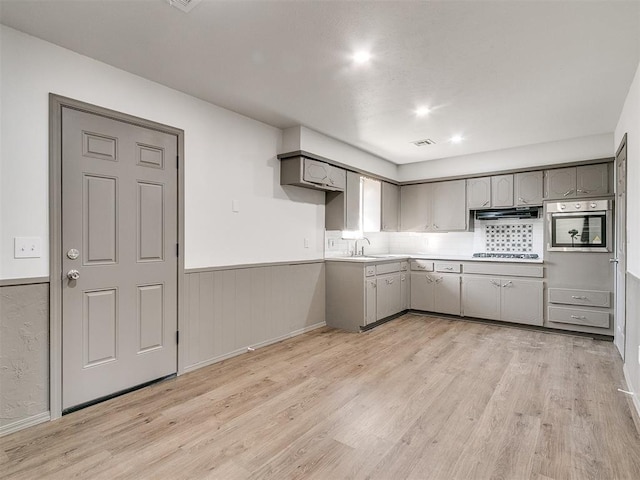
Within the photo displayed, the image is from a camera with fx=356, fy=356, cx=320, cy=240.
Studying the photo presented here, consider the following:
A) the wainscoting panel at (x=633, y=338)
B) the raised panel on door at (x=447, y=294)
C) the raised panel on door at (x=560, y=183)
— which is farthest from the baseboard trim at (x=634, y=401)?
the raised panel on door at (x=560, y=183)

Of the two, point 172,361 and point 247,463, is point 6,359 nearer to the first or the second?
point 172,361

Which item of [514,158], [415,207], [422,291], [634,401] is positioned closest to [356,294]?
[422,291]

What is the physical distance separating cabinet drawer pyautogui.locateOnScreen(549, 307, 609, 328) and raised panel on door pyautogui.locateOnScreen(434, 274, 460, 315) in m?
1.15

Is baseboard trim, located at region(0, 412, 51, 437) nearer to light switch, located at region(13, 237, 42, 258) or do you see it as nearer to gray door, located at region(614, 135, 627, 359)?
light switch, located at region(13, 237, 42, 258)

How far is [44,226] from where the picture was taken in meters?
2.34

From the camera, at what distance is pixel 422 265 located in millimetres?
5480

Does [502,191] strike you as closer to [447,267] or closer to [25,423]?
[447,267]

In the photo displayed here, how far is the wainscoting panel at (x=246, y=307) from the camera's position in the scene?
3.27 m

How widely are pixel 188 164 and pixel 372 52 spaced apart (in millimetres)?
1817

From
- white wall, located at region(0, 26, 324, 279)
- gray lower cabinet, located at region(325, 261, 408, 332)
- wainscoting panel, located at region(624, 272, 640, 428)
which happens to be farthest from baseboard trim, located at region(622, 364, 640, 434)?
white wall, located at region(0, 26, 324, 279)

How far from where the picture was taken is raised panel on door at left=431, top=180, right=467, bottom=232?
213 inches

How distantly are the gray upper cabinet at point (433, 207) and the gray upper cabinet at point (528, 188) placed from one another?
2.40ft

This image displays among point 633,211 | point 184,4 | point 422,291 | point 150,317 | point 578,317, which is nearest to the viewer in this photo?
point 184,4

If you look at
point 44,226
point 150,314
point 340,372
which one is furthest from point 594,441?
point 44,226
